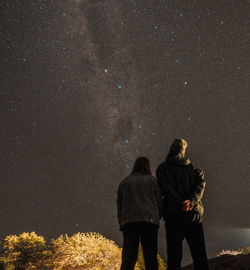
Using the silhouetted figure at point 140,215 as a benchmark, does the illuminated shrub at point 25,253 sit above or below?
above

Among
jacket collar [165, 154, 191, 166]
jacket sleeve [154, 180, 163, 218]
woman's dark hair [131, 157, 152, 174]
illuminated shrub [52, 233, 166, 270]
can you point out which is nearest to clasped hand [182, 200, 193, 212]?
jacket sleeve [154, 180, 163, 218]

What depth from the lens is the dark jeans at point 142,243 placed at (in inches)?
145

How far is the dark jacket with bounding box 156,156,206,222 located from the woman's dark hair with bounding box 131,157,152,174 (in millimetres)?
209

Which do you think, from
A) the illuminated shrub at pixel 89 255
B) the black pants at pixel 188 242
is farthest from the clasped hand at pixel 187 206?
the illuminated shrub at pixel 89 255

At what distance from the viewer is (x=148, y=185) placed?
396cm

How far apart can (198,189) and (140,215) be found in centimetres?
102

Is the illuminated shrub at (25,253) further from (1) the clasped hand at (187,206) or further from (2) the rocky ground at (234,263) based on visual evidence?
(1) the clasped hand at (187,206)

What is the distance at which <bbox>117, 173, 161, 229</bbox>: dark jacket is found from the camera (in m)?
3.73

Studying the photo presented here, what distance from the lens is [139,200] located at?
3881 mm

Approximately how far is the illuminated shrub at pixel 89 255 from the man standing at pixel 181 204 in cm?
2112

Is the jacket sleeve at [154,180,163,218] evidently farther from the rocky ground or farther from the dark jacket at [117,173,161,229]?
the rocky ground

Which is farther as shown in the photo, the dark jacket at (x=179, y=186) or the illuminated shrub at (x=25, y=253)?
the illuminated shrub at (x=25, y=253)

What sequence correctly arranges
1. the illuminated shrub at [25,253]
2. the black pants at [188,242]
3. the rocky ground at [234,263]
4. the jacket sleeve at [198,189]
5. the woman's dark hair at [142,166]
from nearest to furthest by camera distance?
the black pants at [188,242]
the jacket sleeve at [198,189]
the woman's dark hair at [142,166]
the rocky ground at [234,263]
the illuminated shrub at [25,253]

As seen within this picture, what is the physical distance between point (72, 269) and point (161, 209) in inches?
907
